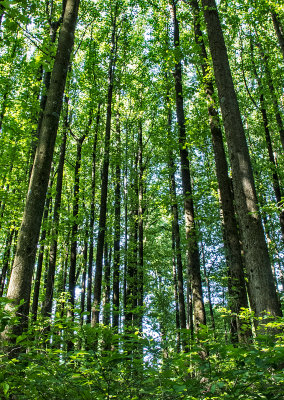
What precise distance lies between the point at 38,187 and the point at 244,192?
353 cm

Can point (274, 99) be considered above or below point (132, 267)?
above

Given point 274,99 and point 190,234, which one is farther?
point 274,99

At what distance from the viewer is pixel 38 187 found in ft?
13.4

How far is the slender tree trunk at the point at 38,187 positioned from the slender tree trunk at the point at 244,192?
3.13 m

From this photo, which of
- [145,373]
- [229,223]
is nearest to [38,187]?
[145,373]

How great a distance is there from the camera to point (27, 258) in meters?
3.75

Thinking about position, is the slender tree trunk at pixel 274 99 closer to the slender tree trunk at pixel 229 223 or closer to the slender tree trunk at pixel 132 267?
the slender tree trunk at pixel 229 223

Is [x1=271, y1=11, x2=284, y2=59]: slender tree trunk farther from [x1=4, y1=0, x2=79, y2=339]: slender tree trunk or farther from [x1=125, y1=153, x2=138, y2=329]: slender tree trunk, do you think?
[x1=4, y1=0, x2=79, y2=339]: slender tree trunk

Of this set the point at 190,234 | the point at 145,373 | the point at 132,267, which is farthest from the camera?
the point at 132,267

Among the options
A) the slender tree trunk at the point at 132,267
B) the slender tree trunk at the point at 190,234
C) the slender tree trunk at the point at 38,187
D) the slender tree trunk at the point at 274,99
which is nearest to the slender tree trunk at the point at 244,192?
the slender tree trunk at the point at 38,187

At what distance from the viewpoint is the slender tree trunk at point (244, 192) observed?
15.3ft

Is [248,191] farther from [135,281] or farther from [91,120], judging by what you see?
[91,120]

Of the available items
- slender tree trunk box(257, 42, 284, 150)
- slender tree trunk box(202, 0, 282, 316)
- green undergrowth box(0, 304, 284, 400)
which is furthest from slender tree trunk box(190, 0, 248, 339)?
slender tree trunk box(257, 42, 284, 150)

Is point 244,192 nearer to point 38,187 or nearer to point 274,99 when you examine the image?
point 38,187
